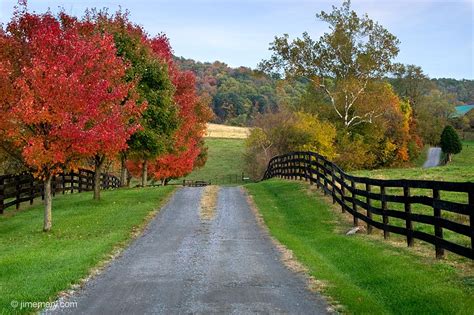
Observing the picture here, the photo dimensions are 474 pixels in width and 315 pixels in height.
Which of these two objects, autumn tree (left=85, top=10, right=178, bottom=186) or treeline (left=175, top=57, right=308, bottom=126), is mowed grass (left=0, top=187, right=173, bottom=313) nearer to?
autumn tree (left=85, top=10, right=178, bottom=186)

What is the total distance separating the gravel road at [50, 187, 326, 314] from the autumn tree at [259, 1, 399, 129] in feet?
114

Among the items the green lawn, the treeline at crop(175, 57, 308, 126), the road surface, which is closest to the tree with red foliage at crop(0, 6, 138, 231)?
the green lawn

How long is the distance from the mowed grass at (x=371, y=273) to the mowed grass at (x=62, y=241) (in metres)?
5.08

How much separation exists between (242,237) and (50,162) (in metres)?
7.30

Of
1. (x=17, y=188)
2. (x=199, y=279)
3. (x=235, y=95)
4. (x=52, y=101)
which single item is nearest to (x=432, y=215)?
(x=199, y=279)

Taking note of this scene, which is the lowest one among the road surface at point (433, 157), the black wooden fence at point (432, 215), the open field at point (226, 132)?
the road surface at point (433, 157)

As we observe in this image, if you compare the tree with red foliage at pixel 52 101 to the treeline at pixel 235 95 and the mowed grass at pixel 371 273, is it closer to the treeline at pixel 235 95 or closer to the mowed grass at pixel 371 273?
the mowed grass at pixel 371 273

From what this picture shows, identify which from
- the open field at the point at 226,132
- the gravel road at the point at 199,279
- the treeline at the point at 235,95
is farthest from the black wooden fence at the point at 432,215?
the treeline at the point at 235,95

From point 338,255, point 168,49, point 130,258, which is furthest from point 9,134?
point 168,49

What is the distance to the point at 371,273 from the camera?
32.4 ft

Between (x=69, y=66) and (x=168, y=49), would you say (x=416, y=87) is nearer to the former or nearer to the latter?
(x=168, y=49)

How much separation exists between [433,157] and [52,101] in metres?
82.5

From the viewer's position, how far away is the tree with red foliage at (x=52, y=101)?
1583cm

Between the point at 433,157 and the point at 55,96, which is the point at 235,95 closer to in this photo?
the point at 433,157
